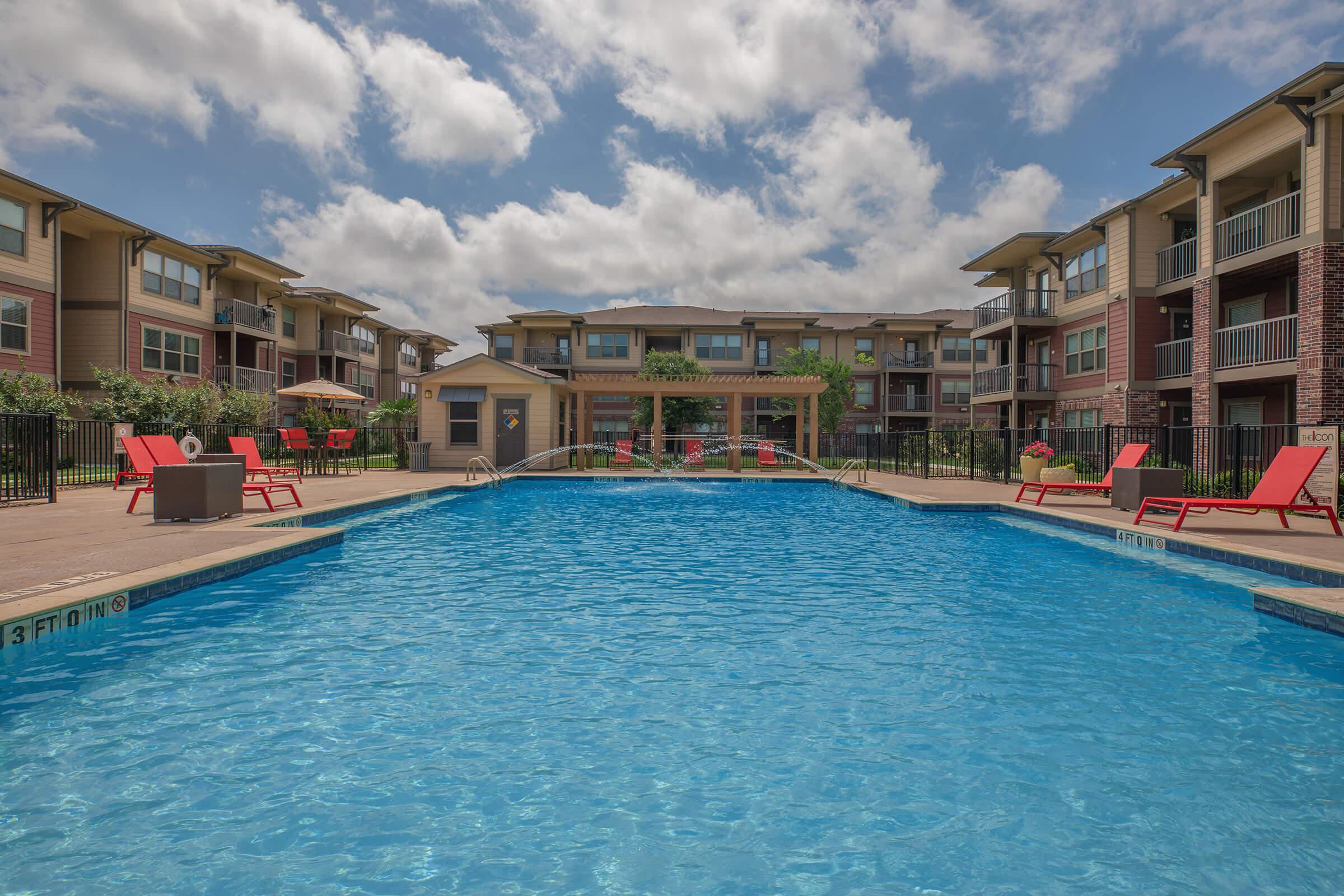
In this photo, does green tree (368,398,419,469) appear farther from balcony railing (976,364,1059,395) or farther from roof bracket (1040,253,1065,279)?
roof bracket (1040,253,1065,279)

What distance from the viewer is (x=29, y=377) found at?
2006 centimetres

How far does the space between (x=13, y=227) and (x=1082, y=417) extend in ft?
→ 113

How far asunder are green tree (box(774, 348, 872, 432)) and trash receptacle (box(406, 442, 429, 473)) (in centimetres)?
2174

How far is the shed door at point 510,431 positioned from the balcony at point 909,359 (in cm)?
2816

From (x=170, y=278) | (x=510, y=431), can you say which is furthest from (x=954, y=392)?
(x=170, y=278)

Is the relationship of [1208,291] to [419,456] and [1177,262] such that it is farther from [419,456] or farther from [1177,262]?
[419,456]

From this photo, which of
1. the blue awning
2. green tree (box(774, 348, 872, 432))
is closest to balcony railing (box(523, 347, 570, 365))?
green tree (box(774, 348, 872, 432))

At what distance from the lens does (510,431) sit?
25.8 metres

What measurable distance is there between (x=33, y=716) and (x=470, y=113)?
16.7m

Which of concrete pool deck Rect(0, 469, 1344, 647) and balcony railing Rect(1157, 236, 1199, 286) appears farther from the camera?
balcony railing Rect(1157, 236, 1199, 286)

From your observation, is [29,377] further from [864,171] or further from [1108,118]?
[1108,118]

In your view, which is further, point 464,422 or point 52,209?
point 464,422

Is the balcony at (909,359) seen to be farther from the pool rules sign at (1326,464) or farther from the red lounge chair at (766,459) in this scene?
the pool rules sign at (1326,464)

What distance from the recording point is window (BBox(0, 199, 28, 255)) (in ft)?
69.3
